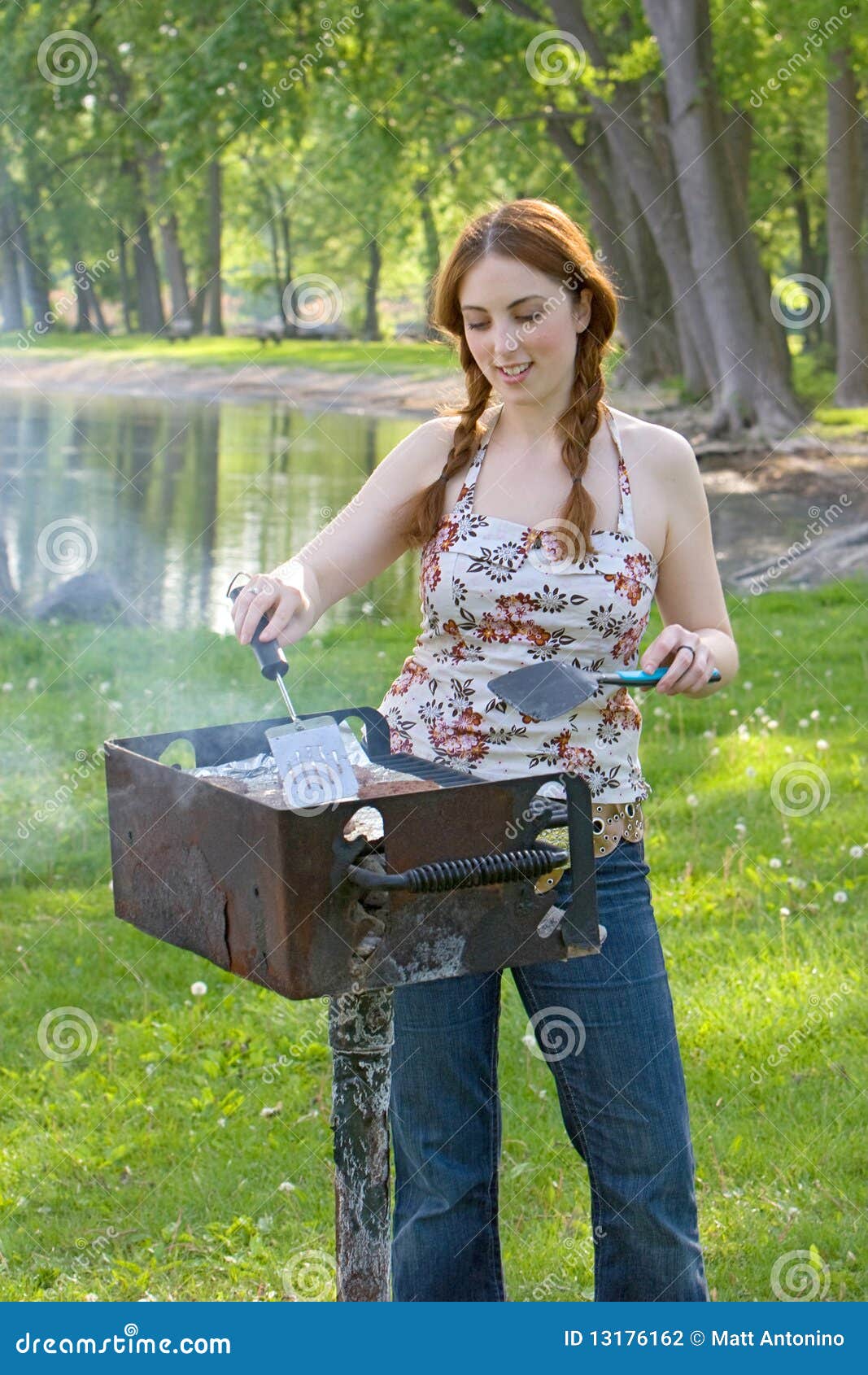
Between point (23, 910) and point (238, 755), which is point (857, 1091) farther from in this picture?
point (23, 910)

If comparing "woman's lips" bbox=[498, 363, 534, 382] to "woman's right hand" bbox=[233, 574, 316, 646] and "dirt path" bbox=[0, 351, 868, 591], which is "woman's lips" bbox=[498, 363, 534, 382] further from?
"woman's right hand" bbox=[233, 574, 316, 646]

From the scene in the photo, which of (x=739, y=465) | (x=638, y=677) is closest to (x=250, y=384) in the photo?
(x=739, y=465)

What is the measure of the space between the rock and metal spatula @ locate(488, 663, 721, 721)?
6.98 metres

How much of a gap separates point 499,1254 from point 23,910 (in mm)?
2860

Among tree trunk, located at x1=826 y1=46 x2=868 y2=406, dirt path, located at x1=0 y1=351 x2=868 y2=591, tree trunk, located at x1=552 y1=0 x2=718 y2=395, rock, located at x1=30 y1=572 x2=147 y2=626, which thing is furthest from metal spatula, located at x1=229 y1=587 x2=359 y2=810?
tree trunk, located at x1=826 y1=46 x2=868 y2=406

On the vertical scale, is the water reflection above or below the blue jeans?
below

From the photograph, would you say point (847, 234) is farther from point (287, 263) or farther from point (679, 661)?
point (287, 263)

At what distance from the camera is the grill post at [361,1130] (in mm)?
2420

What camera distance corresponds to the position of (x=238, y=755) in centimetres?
262

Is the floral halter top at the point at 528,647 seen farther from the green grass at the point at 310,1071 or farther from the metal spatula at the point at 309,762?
the green grass at the point at 310,1071

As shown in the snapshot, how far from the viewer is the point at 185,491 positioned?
679 inches

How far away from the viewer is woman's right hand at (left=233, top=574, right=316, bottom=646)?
8.28 feet
